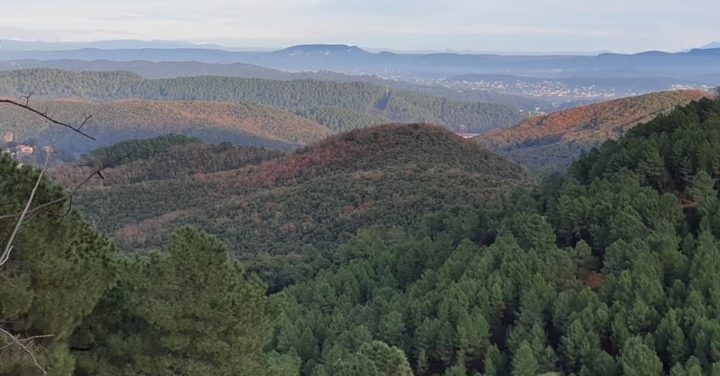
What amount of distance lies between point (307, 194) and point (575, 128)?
55.6m

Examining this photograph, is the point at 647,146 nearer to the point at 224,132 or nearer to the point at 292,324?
the point at 292,324

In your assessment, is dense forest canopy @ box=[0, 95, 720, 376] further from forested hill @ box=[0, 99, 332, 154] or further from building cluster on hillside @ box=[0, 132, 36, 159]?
forested hill @ box=[0, 99, 332, 154]

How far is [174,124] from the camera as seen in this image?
125 metres

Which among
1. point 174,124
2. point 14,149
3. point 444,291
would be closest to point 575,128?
point 174,124

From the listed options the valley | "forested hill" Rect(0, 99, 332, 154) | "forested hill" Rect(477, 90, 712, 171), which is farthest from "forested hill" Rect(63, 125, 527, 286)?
"forested hill" Rect(0, 99, 332, 154)

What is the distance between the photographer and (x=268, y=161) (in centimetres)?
6300

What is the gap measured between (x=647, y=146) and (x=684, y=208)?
3.11 m

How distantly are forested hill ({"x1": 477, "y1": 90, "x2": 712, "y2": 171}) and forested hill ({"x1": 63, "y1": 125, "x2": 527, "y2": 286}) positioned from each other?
23790mm

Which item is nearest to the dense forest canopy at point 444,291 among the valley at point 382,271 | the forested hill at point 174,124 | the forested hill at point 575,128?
the valley at point 382,271

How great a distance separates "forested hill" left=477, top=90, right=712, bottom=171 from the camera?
79.8 m

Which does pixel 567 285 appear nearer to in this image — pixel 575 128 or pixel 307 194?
pixel 307 194

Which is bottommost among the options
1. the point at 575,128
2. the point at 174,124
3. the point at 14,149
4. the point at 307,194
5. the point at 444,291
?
the point at 174,124

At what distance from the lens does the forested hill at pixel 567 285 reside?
14.7 m

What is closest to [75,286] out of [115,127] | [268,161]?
[268,161]
